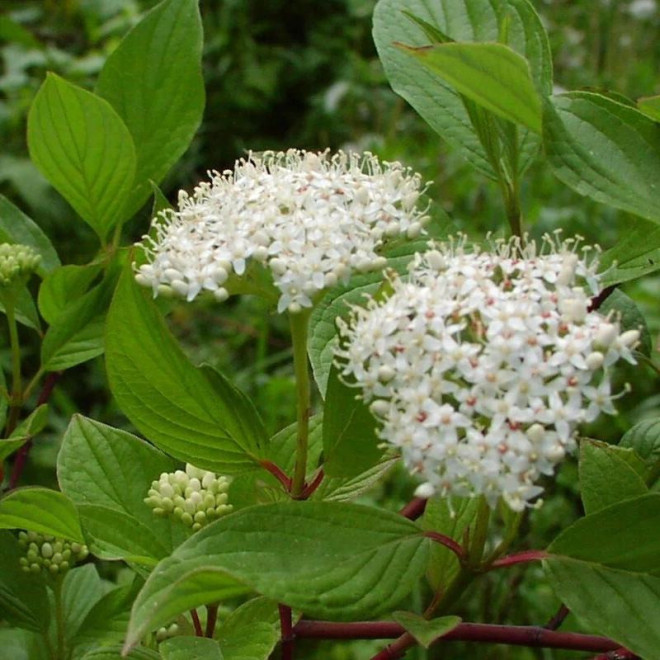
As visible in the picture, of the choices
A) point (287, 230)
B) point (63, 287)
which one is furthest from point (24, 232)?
point (287, 230)

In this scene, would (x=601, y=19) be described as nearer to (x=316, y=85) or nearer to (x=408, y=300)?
(x=316, y=85)

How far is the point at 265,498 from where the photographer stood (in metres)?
0.81

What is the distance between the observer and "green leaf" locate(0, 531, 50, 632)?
0.93 metres

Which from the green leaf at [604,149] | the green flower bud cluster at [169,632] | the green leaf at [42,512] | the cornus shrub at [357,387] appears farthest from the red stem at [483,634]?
the green leaf at [604,149]

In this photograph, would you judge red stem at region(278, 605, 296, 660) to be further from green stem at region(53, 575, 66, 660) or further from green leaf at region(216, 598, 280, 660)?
green stem at region(53, 575, 66, 660)

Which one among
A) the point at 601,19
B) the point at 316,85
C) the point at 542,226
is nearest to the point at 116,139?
the point at 542,226

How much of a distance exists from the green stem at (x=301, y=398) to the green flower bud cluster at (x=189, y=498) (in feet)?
0.26

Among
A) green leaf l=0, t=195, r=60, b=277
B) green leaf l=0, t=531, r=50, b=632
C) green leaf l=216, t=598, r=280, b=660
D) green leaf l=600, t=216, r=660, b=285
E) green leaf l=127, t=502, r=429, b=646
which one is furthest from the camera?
green leaf l=0, t=195, r=60, b=277

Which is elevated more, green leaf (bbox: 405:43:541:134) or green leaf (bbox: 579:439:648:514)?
green leaf (bbox: 405:43:541:134)

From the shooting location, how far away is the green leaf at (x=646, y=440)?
925 millimetres

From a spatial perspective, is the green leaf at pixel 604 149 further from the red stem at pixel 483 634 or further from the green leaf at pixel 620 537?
the red stem at pixel 483 634

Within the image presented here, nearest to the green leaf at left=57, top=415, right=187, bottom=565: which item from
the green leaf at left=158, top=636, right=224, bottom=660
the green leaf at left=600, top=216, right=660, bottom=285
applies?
the green leaf at left=158, top=636, right=224, bottom=660

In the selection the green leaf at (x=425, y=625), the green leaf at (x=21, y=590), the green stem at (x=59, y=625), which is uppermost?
the green leaf at (x=425, y=625)

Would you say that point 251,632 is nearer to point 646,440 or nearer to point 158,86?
point 646,440
